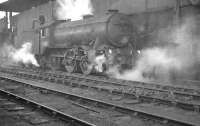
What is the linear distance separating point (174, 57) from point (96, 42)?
362 cm

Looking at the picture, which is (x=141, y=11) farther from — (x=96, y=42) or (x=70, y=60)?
(x=70, y=60)

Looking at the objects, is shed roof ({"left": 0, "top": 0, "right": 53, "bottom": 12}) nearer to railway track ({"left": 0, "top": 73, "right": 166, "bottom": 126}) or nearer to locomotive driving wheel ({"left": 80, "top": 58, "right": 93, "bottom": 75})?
locomotive driving wheel ({"left": 80, "top": 58, "right": 93, "bottom": 75})

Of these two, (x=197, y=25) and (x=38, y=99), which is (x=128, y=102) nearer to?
(x=38, y=99)

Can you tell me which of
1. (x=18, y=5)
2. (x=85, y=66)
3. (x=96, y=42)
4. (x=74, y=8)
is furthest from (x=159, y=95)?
(x=18, y=5)

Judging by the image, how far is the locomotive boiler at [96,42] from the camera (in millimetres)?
13398

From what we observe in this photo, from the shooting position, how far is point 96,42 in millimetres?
13734

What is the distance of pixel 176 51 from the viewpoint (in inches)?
510

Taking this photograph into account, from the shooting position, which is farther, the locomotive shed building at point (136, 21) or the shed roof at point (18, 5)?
the shed roof at point (18, 5)

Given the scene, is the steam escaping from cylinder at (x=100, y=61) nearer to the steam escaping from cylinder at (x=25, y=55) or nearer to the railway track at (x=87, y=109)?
the railway track at (x=87, y=109)

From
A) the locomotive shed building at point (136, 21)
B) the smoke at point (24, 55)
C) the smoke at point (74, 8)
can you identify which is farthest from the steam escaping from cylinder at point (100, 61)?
the smoke at point (24, 55)

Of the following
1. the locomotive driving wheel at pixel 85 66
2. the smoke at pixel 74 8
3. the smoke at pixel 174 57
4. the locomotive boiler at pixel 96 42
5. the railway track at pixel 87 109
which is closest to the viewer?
the railway track at pixel 87 109

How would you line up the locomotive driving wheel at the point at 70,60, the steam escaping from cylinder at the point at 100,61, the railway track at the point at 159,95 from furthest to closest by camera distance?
1. the locomotive driving wheel at the point at 70,60
2. the steam escaping from cylinder at the point at 100,61
3. the railway track at the point at 159,95

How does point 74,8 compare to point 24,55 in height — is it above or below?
above

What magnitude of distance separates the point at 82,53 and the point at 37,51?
5.13 meters
